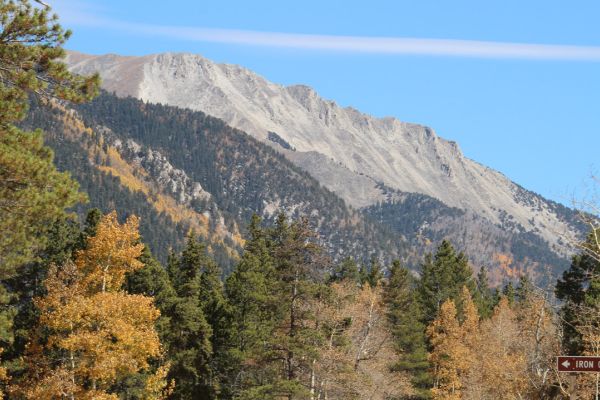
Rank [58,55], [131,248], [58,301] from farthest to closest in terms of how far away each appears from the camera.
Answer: [131,248], [58,301], [58,55]

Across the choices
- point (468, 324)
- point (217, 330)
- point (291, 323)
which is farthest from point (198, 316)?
point (468, 324)

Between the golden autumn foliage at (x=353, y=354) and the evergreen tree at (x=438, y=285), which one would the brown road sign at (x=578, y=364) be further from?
the evergreen tree at (x=438, y=285)

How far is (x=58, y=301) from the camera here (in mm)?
33656

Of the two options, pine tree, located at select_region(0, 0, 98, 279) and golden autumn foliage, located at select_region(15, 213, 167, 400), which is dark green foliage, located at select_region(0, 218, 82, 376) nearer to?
golden autumn foliage, located at select_region(15, 213, 167, 400)

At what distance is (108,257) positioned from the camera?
36094mm

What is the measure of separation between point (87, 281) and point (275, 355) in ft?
40.6

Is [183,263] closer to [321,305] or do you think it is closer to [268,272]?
[268,272]

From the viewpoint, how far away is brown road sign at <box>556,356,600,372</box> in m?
16.2

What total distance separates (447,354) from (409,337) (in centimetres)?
382

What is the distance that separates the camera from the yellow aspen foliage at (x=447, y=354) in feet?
206

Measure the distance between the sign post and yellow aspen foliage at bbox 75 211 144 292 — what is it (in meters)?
23.0

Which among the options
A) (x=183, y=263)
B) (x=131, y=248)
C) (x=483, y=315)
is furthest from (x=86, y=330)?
(x=483, y=315)

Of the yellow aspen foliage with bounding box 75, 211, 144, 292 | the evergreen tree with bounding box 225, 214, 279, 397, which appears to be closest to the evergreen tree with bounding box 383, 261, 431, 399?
the evergreen tree with bounding box 225, 214, 279, 397

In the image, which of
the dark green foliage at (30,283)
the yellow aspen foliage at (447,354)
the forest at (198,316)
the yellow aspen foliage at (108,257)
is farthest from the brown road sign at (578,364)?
the yellow aspen foliage at (447,354)
